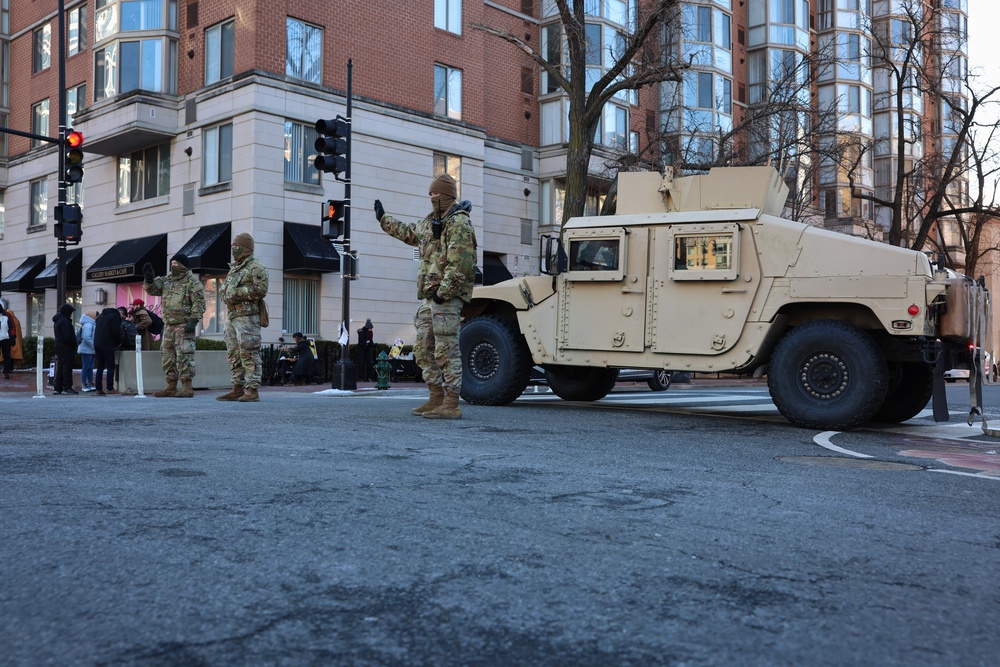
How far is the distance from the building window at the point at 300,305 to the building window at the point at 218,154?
329cm

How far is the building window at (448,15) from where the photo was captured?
28906 millimetres

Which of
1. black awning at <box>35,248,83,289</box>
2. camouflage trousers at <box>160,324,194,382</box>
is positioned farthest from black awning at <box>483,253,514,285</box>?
camouflage trousers at <box>160,324,194,382</box>

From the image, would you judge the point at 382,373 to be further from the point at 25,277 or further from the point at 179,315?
the point at 25,277

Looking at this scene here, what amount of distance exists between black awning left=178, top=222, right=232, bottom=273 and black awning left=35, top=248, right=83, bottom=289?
6.36 meters

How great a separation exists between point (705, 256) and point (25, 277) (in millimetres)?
29020

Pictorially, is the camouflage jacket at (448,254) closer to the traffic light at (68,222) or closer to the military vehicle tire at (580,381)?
the military vehicle tire at (580,381)

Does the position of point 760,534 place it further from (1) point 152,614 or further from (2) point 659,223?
(2) point 659,223

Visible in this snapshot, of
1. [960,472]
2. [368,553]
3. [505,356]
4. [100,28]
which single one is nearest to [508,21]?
[100,28]

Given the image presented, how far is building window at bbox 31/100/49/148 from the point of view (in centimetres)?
3291

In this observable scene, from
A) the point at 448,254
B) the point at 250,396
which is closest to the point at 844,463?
the point at 448,254

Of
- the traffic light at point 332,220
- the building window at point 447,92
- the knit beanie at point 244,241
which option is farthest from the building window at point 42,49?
the knit beanie at point 244,241

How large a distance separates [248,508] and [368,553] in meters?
0.96

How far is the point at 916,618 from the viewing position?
2803mm

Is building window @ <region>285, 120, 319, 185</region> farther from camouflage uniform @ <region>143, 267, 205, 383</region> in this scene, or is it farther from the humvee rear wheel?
the humvee rear wheel
